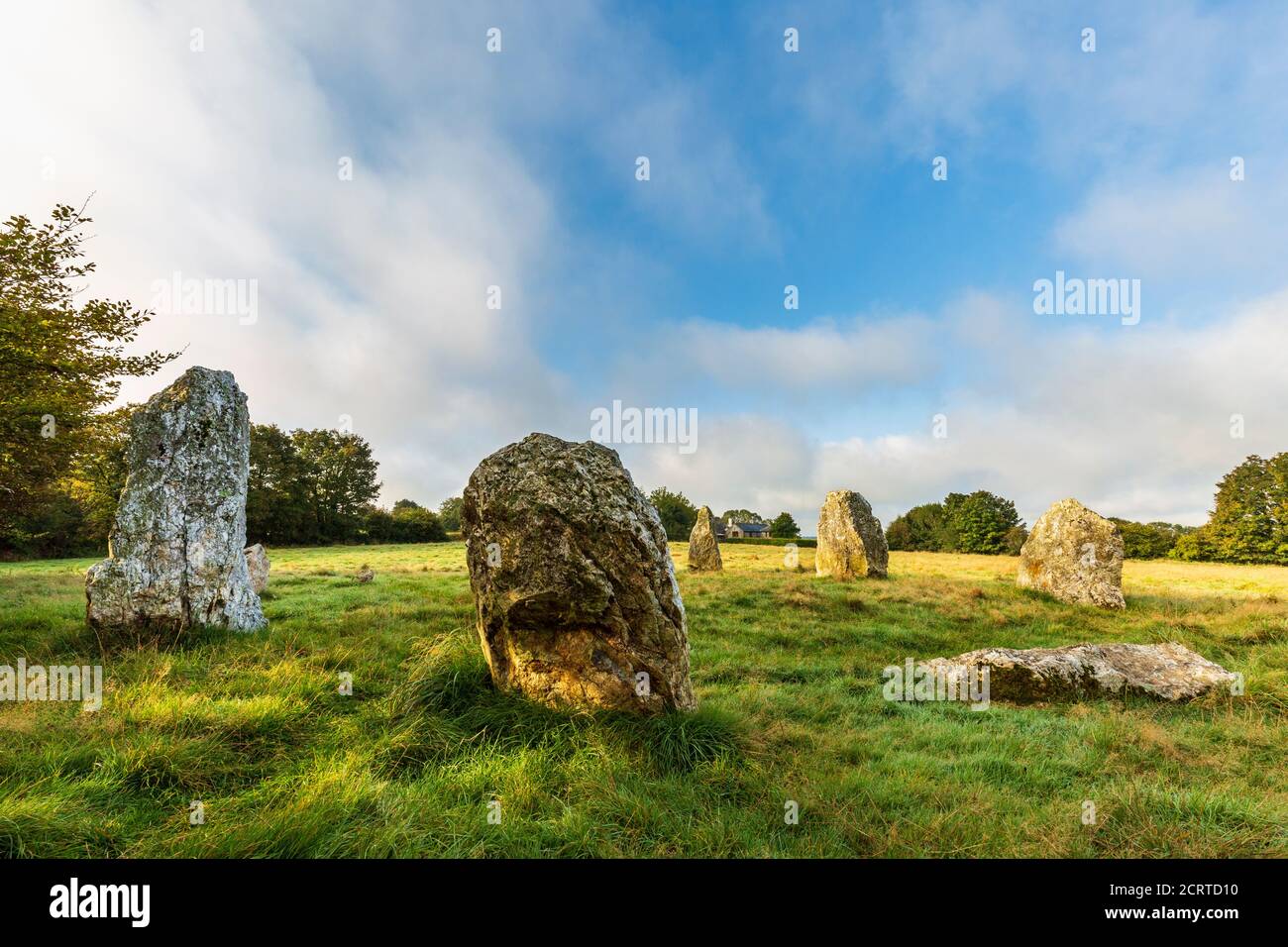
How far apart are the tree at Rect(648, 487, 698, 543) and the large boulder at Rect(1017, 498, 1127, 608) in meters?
43.1

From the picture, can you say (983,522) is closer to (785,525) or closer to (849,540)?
(785,525)

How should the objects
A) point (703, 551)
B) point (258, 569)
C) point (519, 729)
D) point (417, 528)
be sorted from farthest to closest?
point (417, 528) → point (703, 551) → point (258, 569) → point (519, 729)

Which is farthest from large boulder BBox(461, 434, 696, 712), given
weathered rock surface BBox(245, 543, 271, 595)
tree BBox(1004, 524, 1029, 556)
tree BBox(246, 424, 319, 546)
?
tree BBox(1004, 524, 1029, 556)

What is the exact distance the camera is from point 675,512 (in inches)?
2506

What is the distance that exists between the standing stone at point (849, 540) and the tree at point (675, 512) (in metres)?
37.9

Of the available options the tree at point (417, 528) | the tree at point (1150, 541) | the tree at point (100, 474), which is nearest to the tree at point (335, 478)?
the tree at point (417, 528)

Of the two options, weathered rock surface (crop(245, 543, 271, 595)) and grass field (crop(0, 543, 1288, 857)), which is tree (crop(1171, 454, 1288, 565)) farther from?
weathered rock surface (crop(245, 543, 271, 595))

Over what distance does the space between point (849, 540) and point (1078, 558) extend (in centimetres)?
625

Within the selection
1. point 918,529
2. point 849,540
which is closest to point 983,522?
point 918,529

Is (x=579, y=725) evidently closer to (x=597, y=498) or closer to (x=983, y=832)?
(x=597, y=498)

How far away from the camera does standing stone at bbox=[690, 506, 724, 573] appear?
21922 millimetres
